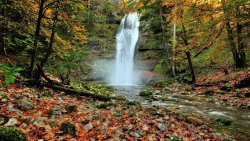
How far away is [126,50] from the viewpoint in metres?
28.0

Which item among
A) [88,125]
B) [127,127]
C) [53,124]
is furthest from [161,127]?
[53,124]

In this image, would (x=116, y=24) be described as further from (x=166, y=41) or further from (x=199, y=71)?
(x=199, y=71)

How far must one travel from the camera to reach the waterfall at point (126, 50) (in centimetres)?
2547

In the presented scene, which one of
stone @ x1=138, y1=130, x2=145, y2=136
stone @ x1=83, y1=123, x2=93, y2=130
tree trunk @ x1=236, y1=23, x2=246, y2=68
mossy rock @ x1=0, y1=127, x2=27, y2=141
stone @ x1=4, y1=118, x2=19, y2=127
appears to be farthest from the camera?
tree trunk @ x1=236, y1=23, x2=246, y2=68

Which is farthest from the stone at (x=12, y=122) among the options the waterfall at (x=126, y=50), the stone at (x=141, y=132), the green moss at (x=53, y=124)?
the waterfall at (x=126, y=50)

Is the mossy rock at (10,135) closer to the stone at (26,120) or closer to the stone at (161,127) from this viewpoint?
the stone at (26,120)

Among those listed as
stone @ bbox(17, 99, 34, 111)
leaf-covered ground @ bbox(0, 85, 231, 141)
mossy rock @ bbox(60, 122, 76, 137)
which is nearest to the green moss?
leaf-covered ground @ bbox(0, 85, 231, 141)

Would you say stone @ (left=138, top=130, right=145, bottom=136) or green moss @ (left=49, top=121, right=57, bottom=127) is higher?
green moss @ (left=49, top=121, right=57, bottom=127)

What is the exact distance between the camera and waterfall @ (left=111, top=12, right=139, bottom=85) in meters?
25.5

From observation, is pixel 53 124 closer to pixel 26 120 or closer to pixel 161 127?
pixel 26 120

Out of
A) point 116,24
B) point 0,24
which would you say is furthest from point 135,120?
point 116,24

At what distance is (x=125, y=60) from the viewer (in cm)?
2731

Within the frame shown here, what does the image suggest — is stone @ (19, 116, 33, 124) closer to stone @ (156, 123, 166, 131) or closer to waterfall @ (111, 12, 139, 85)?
stone @ (156, 123, 166, 131)

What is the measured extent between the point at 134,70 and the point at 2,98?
69.6 ft
